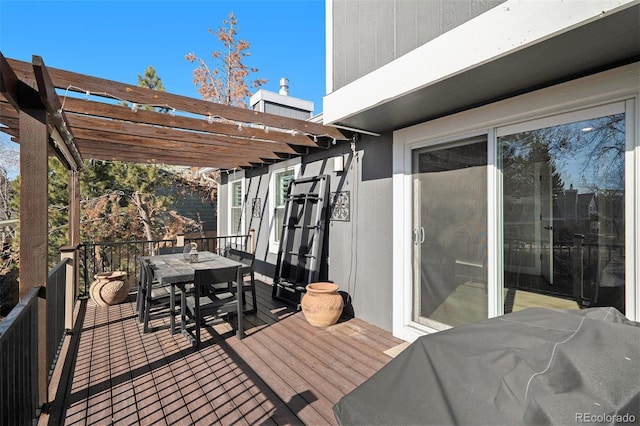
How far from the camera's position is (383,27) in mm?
2791

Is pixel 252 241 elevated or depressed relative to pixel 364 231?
depressed

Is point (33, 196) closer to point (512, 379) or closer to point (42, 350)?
point (42, 350)

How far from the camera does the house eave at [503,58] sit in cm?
157

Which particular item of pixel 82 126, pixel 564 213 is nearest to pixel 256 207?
pixel 82 126

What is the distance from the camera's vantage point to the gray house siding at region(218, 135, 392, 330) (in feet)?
11.9

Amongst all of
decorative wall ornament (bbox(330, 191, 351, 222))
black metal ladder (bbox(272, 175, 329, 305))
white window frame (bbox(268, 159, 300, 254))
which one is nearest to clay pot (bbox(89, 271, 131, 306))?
black metal ladder (bbox(272, 175, 329, 305))

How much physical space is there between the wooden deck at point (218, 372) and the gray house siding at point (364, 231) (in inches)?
14.3

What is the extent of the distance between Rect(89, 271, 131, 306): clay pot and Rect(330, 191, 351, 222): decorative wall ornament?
334 cm

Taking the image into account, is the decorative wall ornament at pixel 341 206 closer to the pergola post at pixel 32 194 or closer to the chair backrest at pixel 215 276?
the chair backrest at pixel 215 276

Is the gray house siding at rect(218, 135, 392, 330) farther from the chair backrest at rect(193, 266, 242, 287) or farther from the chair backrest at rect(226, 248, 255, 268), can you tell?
the chair backrest at rect(193, 266, 242, 287)

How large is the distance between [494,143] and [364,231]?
175 cm

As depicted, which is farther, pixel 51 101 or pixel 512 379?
pixel 51 101

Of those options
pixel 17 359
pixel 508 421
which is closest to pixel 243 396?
pixel 17 359

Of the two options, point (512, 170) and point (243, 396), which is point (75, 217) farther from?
point (512, 170)
